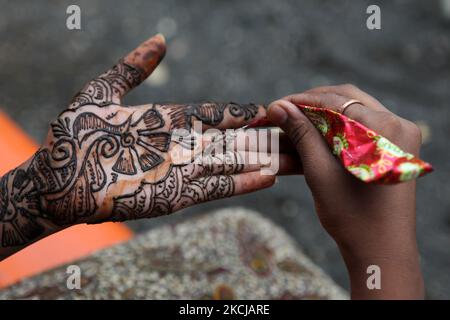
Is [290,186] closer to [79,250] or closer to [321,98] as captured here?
[79,250]

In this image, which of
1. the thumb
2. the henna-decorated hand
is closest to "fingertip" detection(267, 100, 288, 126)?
the thumb

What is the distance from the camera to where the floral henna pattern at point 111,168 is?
1947 millimetres

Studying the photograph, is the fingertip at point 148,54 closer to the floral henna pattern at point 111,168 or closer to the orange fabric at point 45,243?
the floral henna pattern at point 111,168

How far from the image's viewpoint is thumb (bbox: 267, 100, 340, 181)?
1722 mm

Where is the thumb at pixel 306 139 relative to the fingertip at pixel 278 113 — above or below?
below

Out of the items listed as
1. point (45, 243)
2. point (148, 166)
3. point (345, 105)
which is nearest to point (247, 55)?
point (45, 243)

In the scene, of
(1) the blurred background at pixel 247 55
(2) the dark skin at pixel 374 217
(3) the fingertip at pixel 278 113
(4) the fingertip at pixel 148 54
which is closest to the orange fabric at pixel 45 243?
(1) the blurred background at pixel 247 55

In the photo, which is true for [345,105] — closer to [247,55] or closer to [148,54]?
[148,54]

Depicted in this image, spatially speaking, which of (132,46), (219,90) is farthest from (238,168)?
(132,46)

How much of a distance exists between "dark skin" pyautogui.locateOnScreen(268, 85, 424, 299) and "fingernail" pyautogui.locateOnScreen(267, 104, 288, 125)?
0.16 m

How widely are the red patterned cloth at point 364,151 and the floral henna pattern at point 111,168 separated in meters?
0.44

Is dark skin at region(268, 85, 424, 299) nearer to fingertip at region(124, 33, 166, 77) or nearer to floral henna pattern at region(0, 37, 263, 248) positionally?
floral henna pattern at region(0, 37, 263, 248)

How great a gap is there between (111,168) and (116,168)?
0.06 ft

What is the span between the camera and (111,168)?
1995 millimetres
